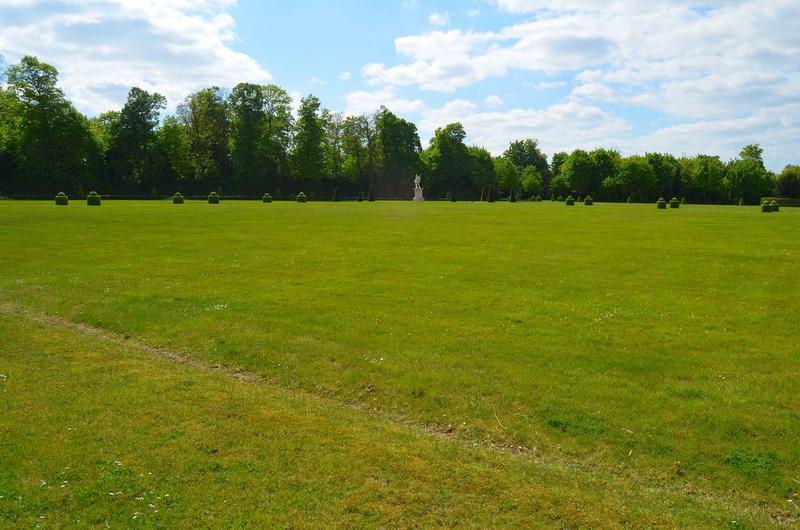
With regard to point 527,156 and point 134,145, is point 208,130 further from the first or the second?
point 527,156

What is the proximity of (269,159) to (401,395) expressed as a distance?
89.7 metres

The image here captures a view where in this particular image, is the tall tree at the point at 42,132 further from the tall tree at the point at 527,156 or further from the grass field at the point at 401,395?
the tall tree at the point at 527,156

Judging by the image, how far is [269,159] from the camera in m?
93.7

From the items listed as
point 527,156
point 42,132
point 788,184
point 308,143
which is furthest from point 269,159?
point 788,184

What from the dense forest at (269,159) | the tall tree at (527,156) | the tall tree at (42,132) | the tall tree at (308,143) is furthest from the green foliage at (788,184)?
the tall tree at (42,132)

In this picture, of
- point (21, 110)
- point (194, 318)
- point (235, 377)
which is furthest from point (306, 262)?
point (21, 110)

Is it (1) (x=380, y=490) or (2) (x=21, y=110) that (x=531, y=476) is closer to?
(1) (x=380, y=490)

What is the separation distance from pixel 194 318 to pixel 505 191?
11817cm

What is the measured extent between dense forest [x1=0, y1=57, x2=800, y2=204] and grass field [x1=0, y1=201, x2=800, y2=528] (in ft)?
216

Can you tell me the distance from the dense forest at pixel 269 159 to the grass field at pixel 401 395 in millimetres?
65693

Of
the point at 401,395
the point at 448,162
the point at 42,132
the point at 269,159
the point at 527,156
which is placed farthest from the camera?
the point at 527,156

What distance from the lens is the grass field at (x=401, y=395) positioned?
575cm

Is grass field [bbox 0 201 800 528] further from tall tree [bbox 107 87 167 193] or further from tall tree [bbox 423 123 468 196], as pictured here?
tall tree [bbox 423 123 468 196]

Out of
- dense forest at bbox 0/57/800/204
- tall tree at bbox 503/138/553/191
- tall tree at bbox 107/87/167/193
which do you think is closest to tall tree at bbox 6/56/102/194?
dense forest at bbox 0/57/800/204
